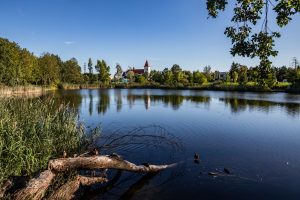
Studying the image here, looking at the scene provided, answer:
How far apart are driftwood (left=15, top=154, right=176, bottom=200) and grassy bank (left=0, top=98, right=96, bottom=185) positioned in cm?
86

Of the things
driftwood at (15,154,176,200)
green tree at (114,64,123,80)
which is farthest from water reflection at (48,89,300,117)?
green tree at (114,64,123,80)

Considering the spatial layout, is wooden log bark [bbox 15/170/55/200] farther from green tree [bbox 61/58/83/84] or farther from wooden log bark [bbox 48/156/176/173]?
green tree [bbox 61/58/83/84]

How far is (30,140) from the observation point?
28.1ft

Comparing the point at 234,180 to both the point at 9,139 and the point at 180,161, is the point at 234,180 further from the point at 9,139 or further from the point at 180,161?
the point at 9,139

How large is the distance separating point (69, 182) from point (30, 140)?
171 cm

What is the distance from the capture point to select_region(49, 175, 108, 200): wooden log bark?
7.86 m

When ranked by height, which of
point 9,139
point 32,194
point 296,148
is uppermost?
point 9,139

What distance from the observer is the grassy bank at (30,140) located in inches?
296

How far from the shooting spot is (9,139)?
7.90 m

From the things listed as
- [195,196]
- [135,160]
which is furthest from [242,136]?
[195,196]

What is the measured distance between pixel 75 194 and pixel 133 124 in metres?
14.7

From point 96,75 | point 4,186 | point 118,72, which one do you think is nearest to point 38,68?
point 96,75

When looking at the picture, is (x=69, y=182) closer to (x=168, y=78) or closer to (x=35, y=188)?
(x=35, y=188)

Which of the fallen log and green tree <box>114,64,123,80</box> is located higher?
green tree <box>114,64,123,80</box>
